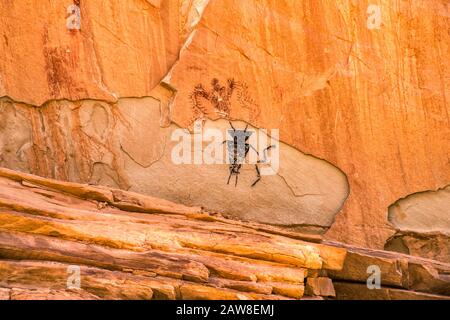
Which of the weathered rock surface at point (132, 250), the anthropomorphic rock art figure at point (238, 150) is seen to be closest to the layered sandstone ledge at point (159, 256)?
the weathered rock surface at point (132, 250)

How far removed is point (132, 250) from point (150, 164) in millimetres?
1583

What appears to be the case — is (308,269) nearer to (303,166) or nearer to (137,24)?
(303,166)

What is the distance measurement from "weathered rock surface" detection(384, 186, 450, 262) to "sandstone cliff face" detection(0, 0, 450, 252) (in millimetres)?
104

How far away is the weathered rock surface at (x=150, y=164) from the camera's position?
6.65 meters

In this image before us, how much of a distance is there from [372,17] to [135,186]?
2561 mm

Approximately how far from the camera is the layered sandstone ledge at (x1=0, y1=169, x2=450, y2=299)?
4.89 m

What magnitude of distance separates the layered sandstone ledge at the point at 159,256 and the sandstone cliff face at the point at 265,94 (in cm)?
75

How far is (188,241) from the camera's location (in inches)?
214

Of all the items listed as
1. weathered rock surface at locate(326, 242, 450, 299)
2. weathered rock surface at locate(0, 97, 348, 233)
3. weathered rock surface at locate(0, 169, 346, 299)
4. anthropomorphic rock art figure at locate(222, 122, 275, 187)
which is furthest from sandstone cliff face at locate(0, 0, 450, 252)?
weathered rock surface at locate(0, 169, 346, 299)

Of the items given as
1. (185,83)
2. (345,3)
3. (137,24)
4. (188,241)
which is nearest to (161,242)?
(188,241)

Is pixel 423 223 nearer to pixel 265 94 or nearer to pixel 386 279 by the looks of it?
pixel 386 279

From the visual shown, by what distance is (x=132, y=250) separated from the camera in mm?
5203

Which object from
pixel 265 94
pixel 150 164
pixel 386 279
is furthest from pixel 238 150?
pixel 386 279

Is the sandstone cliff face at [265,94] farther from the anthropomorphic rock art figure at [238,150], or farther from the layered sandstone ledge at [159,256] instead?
the layered sandstone ledge at [159,256]
